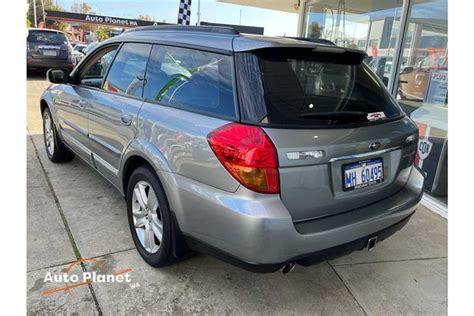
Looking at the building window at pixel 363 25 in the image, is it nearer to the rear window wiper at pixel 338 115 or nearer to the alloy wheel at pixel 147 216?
the rear window wiper at pixel 338 115

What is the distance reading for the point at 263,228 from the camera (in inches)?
73.1

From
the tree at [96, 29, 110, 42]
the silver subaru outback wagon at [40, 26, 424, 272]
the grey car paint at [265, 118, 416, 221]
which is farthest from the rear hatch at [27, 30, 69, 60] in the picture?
the tree at [96, 29, 110, 42]

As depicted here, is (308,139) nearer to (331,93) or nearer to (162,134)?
(331,93)

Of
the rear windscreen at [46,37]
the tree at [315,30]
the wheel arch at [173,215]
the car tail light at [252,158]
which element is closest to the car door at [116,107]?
the wheel arch at [173,215]

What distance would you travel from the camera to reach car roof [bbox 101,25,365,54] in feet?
6.90

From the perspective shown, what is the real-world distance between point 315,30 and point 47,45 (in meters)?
9.21

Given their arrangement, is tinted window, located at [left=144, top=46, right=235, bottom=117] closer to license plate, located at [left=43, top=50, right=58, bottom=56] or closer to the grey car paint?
the grey car paint

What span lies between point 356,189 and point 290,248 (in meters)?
0.58

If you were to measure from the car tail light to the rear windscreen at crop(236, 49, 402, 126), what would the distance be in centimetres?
9

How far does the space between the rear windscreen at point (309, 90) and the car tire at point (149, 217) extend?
869mm

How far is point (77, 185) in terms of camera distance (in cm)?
399

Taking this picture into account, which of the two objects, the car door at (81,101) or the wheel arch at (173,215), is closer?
the wheel arch at (173,215)

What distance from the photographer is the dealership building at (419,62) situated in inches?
169
